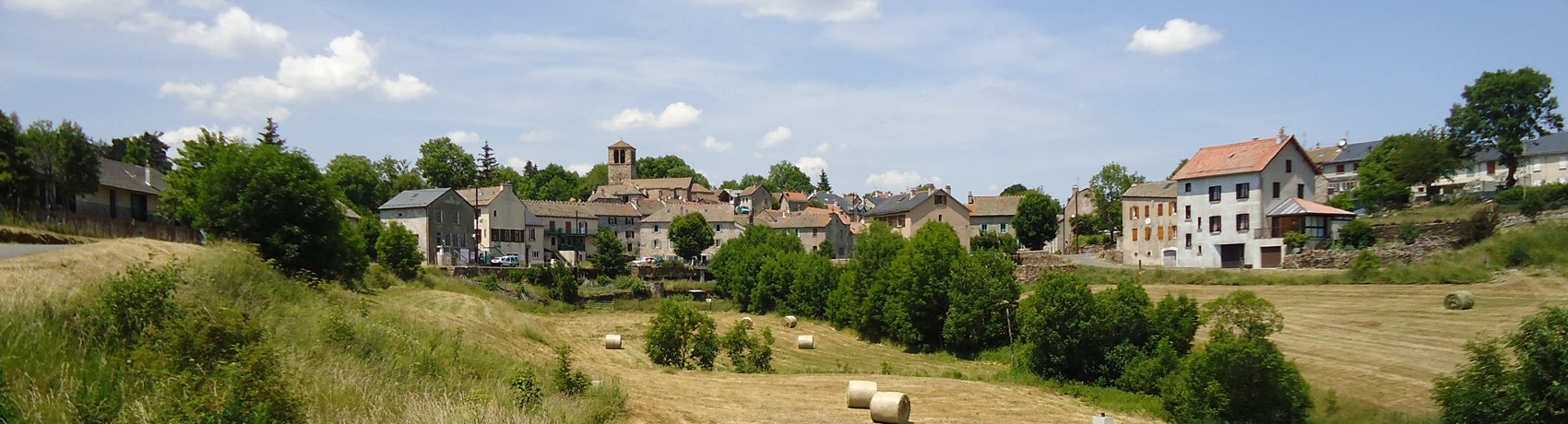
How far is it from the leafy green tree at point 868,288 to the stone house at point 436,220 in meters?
37.1

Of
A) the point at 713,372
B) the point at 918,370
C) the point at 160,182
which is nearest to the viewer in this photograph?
the point at 713,372

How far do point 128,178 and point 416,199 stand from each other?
33911mm

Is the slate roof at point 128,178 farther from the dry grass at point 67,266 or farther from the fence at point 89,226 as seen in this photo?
the dry grass at point 67,266

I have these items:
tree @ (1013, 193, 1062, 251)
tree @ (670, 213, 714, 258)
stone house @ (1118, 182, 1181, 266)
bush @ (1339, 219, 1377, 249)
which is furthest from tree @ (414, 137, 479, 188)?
bush @ (1339, 219, 1377, 249)

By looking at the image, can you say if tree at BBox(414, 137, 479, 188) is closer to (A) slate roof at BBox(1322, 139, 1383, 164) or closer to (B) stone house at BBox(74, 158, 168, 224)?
(B) stone house at BBox(74, 158, 168, 224)

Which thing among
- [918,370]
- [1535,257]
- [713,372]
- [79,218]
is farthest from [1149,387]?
[79,218]

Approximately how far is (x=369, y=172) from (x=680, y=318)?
8828 cm

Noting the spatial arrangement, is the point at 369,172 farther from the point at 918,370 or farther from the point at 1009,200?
the point at 918,370

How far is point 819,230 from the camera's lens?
319 feet

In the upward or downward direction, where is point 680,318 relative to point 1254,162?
downward

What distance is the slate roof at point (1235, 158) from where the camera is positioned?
49.2 meters

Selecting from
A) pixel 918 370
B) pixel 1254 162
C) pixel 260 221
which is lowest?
pixel 918 370

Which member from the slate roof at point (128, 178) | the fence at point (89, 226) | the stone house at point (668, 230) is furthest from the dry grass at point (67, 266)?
the stone house at point (668, 230)

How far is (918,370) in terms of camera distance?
1340 inches
